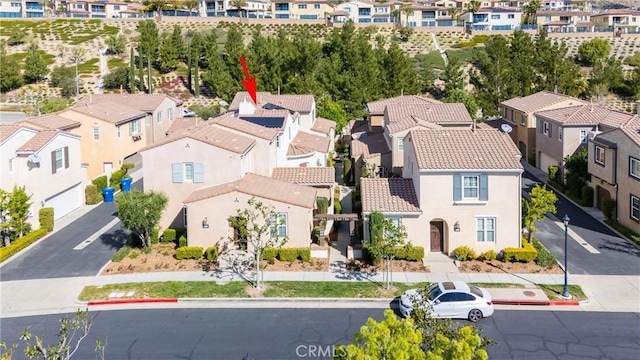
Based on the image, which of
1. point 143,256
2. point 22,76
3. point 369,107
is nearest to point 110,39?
point 22,76

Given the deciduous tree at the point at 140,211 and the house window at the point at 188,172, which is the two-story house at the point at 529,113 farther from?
the deciduous tree at the point at 140,211

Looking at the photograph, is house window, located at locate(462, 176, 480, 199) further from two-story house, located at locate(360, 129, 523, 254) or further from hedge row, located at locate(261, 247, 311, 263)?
→ hedge row, located at locate(261, 247, 311, 263)

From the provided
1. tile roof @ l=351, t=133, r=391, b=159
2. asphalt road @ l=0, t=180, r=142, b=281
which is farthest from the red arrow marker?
asphalt road @ l=0, t=180, r=142, b=281

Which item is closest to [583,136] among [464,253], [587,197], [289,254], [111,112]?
[587,197]

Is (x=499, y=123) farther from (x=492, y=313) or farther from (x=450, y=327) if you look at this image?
(x=450, y=327)

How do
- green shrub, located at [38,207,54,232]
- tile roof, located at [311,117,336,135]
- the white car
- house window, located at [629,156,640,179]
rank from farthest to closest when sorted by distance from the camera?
tile roof, located at [311,117,336,135] → green shrub, located at [38,207,54,232] → house window, located at [629,156,640,179] → the white car

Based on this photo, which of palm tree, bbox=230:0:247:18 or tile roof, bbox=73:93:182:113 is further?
palm tree, bbox=230:0:247:18

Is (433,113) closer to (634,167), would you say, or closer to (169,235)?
(634,167)
